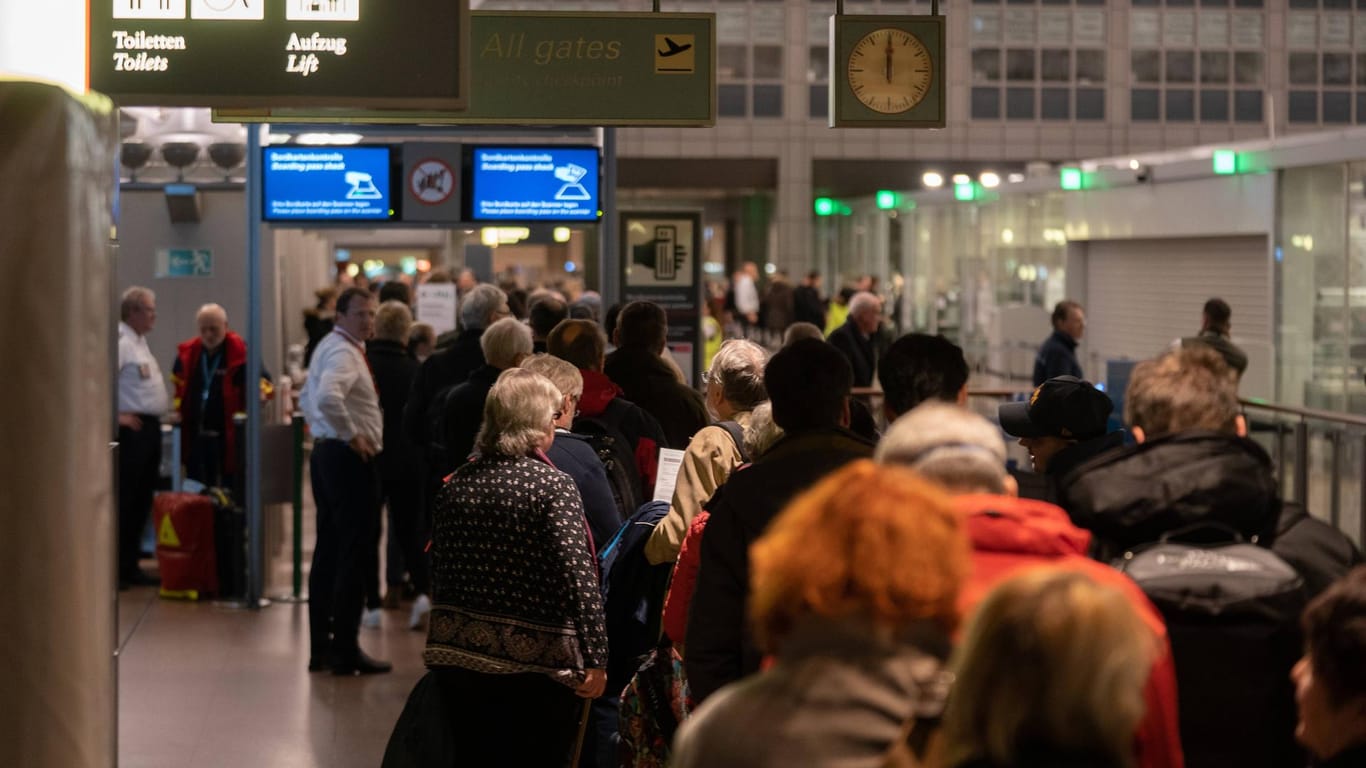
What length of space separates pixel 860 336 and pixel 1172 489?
468 inches

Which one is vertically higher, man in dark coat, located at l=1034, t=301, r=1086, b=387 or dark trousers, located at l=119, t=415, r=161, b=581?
man in dark coat, located at l=1034, t=301, r=1086, b=387

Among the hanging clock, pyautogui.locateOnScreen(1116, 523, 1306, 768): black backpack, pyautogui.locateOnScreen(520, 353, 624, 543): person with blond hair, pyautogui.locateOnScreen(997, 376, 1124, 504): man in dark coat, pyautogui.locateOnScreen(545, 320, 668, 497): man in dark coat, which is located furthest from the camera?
the hanging clock

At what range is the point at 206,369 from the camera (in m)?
12.3

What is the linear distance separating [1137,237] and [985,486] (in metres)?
20.6

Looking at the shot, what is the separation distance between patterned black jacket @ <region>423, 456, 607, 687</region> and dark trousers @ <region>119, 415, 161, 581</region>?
706 cm

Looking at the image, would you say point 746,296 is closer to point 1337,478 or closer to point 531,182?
point 531,182

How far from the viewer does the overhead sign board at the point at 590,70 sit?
8.65 meters

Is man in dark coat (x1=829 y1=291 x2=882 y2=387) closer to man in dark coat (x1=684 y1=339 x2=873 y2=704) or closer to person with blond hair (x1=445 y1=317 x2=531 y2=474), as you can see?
person with blond hair (x1=445 y1=317 x2=531 y2=474)

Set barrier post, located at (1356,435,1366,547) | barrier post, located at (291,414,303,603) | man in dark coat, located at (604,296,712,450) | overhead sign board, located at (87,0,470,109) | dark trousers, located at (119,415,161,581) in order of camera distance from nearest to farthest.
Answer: overhead sign board, located at (87,0,470,109) < man in dark coat, located at (604,296,712,450) < barrier post, located at (1356,435,1366,547) < barrier post, located at (291,414,303,603) < dark trousers, located at (119,415,161,581)

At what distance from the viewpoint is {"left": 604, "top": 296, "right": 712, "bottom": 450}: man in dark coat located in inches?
327

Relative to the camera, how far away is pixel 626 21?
28.5 ft

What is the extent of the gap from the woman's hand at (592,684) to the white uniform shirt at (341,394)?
13.0 feet

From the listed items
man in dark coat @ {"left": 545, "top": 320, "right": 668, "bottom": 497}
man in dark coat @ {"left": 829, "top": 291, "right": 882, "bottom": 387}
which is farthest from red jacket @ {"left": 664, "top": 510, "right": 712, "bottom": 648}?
man in dark coat @ {"left": 829, "top": 291, "right": 882, "bottom": 387}

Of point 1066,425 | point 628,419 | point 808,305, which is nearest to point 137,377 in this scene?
point 628,419
